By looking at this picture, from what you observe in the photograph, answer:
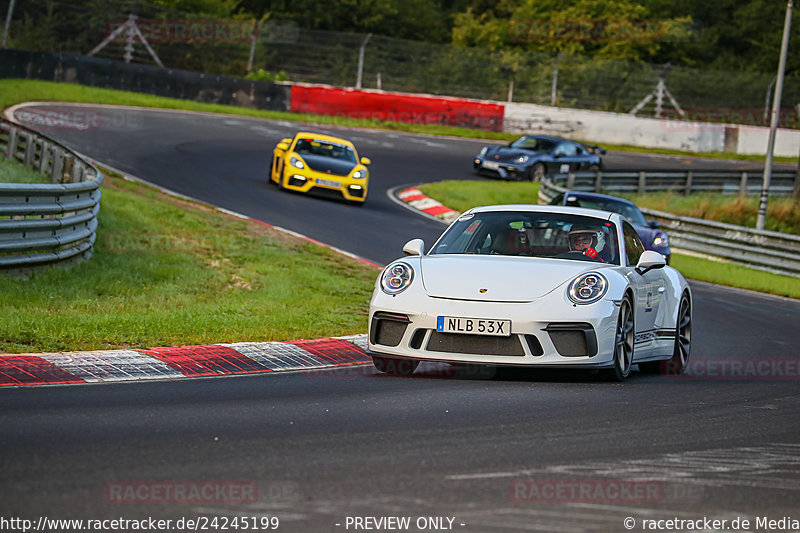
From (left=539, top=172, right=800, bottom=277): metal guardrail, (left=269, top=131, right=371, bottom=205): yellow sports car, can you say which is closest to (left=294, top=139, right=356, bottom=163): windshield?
(left=269, top=131, right=371, bottom=205): yellow sports car

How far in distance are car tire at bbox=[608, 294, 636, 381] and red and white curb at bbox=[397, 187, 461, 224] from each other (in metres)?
16.3

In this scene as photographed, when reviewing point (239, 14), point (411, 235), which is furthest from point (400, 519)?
point (239, 14)

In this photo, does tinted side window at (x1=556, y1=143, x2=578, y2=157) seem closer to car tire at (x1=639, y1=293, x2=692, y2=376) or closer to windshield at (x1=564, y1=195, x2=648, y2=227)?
Answer: windshield at (x1=564, y1=195, x2=648, y2=227)

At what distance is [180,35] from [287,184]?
20.4 m

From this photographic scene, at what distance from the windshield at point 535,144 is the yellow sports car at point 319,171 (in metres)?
9.65

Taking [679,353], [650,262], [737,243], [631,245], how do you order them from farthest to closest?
[737,243] < [679,353] < [631,245] < [650,262]

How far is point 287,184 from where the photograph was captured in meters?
24.0

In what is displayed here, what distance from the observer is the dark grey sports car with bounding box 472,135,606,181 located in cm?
3219

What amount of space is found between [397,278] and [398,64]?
3556 cm

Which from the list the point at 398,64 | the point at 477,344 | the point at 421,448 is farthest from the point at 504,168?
the point at 421,448

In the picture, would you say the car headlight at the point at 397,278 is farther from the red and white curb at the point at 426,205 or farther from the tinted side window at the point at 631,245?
the red and white curb at the point at 426,205

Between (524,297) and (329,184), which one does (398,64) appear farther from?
(524,297)

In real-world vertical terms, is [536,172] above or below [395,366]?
below

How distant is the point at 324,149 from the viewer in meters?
24.7
